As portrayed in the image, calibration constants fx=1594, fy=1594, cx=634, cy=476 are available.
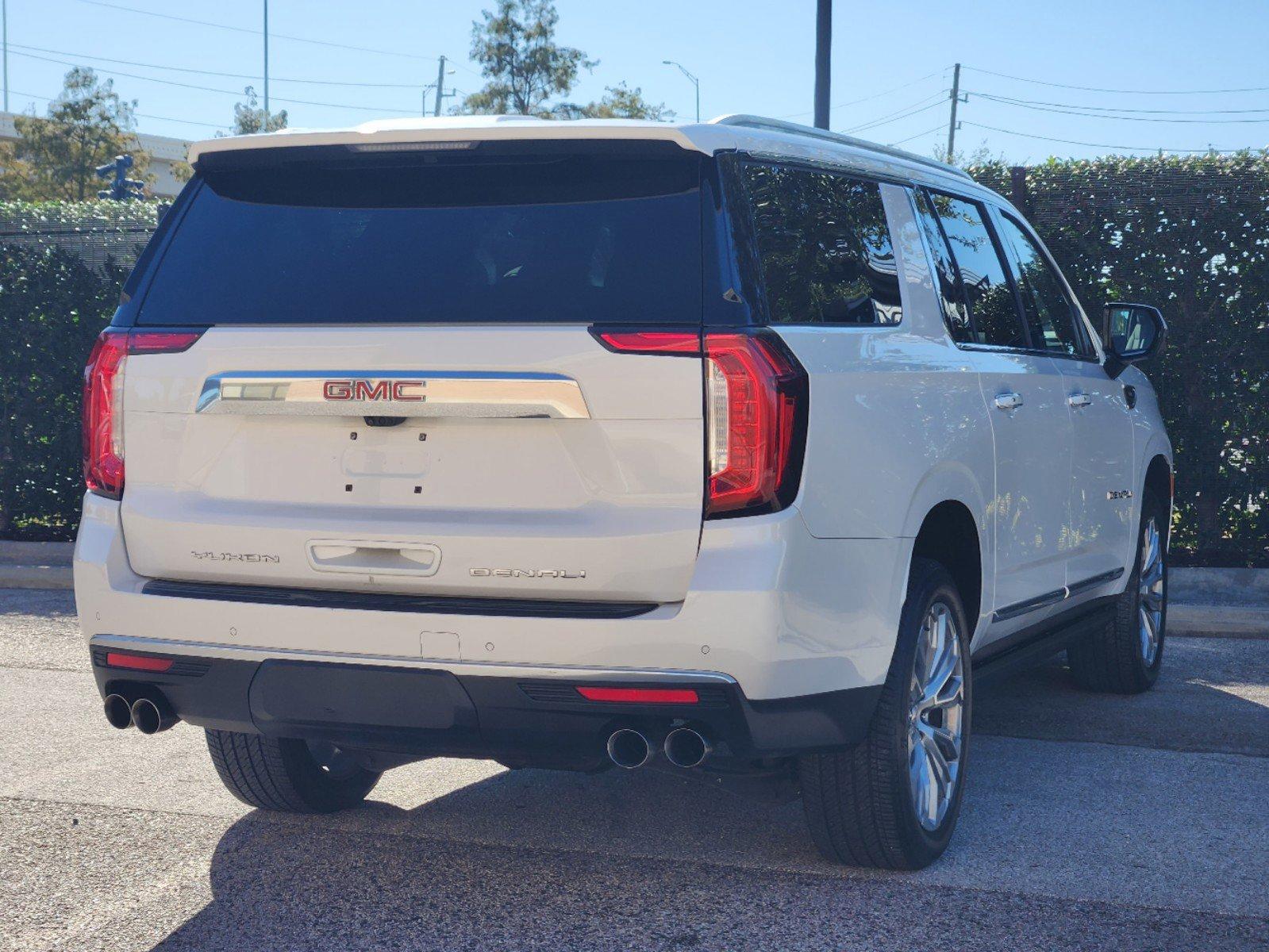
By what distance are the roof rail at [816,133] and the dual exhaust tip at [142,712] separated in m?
2.05

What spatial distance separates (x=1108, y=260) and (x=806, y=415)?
→ 7.52 meters

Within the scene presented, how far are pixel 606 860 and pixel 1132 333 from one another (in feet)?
11.2

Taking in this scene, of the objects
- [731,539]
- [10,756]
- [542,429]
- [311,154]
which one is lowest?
[10,756]

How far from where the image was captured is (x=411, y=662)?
3803 millimetres

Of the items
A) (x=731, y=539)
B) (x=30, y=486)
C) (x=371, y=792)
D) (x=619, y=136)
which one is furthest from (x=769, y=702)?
(x=30, y=486)

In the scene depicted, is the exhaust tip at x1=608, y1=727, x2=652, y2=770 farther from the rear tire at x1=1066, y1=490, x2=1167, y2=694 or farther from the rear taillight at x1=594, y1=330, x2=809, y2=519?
the rear tire at x1=1066, y1=490, x2=1167, y2=694

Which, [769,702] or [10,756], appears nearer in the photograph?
[769,702]

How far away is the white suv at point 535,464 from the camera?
368 cm

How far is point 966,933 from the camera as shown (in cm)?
397

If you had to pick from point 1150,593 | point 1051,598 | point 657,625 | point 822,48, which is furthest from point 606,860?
point 822,48

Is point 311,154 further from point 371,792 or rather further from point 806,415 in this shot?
point 371,792

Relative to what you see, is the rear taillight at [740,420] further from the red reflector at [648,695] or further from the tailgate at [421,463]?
the red reflector at [648,695]

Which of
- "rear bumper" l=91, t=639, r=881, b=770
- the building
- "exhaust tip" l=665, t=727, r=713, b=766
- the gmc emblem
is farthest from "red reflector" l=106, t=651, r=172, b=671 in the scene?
the building

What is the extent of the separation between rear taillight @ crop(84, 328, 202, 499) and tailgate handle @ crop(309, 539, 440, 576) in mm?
650
